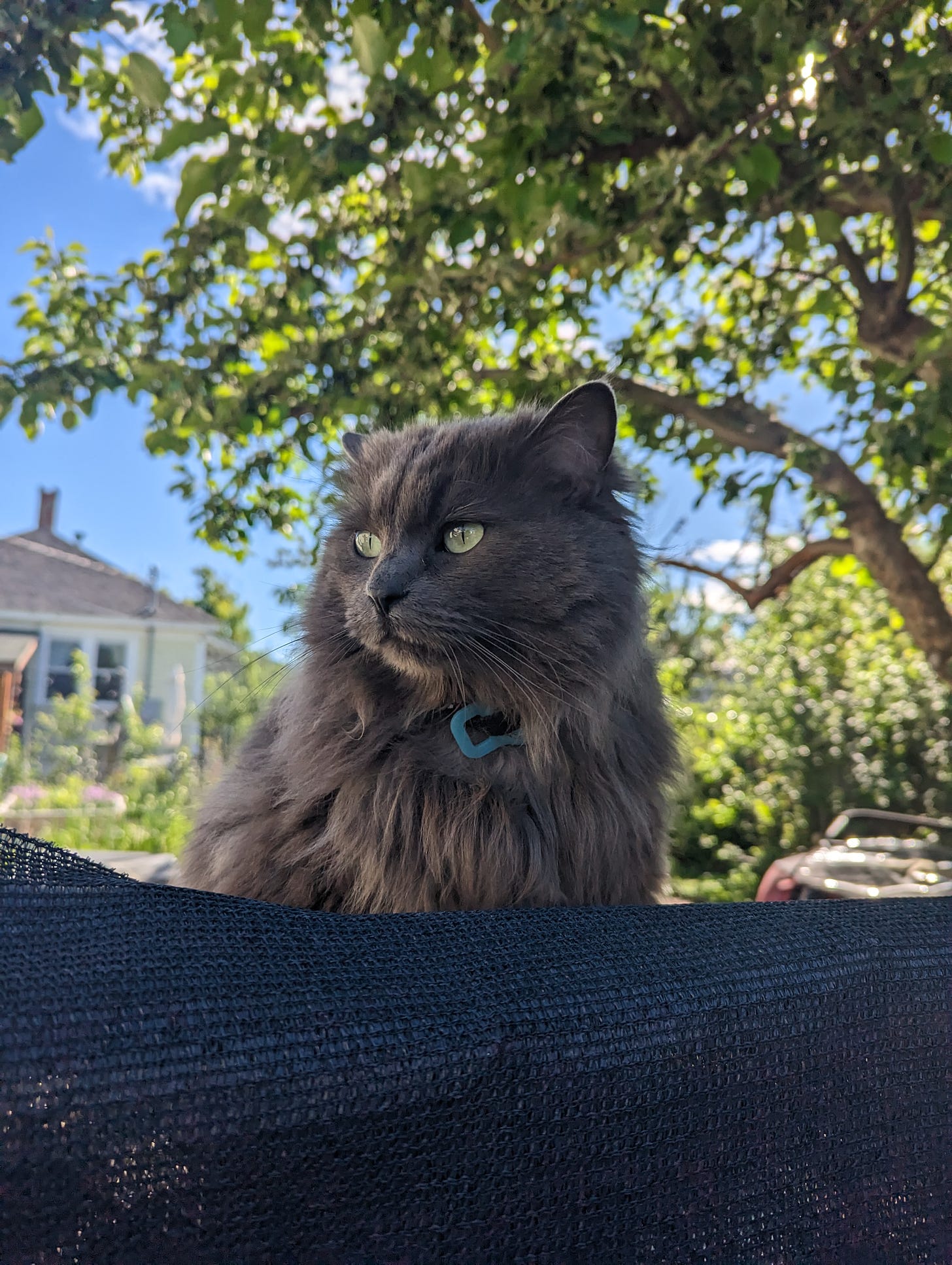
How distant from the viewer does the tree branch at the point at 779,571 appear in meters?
2.76

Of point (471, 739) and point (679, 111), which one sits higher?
point (679, 111)

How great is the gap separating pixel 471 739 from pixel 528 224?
52.2 inches

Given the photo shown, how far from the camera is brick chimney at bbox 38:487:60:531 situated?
15500mm

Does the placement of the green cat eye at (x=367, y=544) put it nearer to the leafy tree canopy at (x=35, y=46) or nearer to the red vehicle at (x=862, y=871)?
the leafy tree canopy at (x=35, y=46)

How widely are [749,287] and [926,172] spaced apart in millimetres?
1242

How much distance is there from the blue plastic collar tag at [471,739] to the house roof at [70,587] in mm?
12479

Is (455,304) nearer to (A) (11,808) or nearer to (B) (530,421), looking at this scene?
(B) (530,421)

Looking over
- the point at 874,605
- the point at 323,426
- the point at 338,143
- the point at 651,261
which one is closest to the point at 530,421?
the point at 338,143

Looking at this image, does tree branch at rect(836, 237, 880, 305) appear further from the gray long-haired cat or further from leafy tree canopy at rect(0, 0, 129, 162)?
leafy tree canopy at rect(0, 0, 129, 162)

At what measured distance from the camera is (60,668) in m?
12.3

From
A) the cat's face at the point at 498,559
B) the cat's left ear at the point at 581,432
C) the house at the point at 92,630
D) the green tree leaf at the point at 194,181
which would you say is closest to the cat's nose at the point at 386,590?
the cat's face at the point at 498,559

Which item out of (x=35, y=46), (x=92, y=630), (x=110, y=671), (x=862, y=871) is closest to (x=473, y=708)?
(x=35, y=46)

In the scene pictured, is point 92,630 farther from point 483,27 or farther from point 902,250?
point 902,250

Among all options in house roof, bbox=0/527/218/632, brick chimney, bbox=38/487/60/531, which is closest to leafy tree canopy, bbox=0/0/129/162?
house roof, bbox=0/527/218/632
